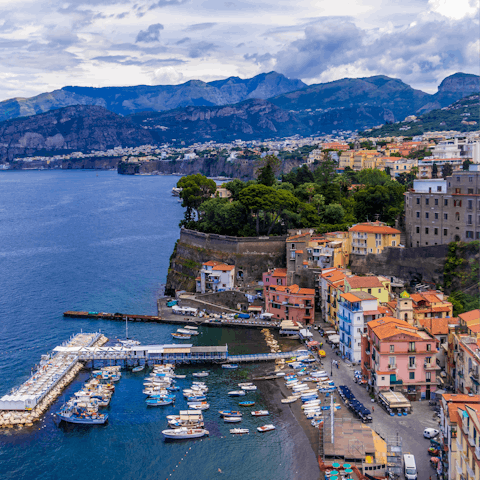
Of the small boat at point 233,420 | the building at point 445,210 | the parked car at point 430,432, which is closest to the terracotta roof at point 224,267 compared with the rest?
the building at point 445,210

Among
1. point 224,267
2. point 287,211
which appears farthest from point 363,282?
point 287,211

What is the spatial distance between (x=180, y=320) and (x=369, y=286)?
59.4 ft

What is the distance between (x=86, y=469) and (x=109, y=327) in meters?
22.2

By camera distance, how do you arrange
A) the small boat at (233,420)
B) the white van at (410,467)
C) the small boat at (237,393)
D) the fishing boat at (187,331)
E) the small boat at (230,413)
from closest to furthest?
the white van at (410,467) → the small boat at (233,420) → the small boat at (230,413) → the small boat at (237,393) → the fishing boat at (187,331)

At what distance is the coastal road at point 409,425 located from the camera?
28094 mm

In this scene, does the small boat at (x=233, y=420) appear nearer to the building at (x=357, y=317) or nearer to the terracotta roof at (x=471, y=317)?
the building at (x=357, y=317)

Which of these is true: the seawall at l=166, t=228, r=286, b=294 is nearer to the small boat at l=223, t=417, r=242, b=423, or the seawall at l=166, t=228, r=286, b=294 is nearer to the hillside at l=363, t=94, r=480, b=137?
the small boat at l=223, t=417, r=242, b=423

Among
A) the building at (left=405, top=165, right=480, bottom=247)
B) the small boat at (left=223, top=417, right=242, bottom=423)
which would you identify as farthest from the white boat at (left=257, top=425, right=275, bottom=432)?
the building at (left=405, top=165, right=480, bottom=247)

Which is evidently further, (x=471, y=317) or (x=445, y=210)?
(x=445, y=210)

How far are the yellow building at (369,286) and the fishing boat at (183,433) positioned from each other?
16897 mm

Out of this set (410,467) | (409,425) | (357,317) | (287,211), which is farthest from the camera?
(287,211)

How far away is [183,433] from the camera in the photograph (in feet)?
107

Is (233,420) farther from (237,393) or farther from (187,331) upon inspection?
(187,331)

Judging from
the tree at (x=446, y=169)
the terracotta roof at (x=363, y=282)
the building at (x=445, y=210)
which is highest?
the tree at (x=446, y=169)
